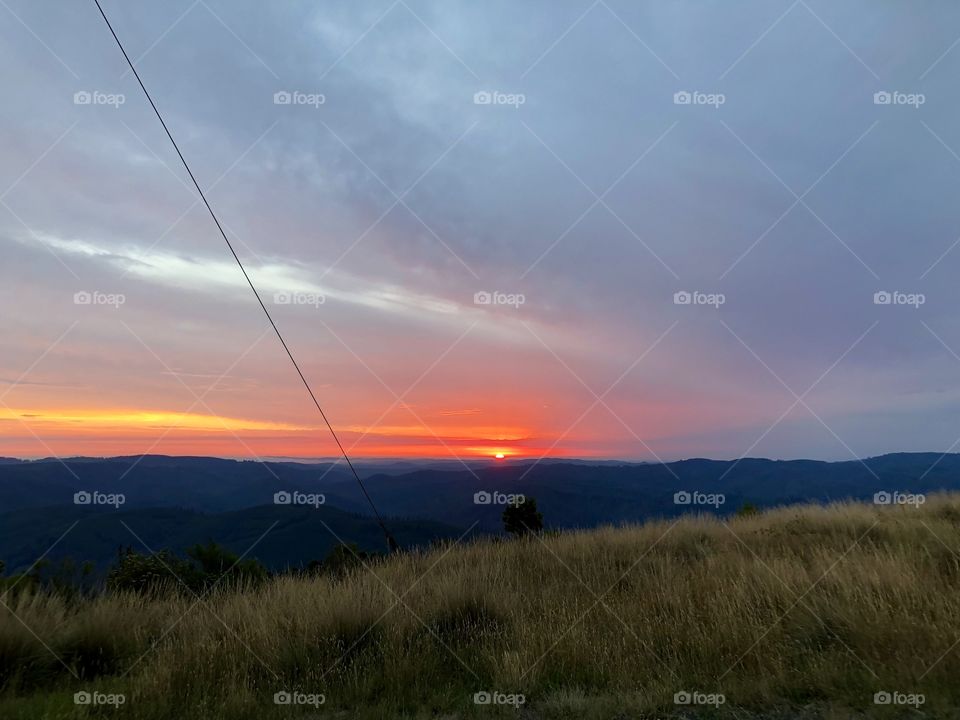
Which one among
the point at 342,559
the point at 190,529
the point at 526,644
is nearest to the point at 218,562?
the point at 342,559

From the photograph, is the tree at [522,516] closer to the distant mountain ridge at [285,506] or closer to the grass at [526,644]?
the grass at [526,644]

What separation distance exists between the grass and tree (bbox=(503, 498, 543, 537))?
5.59m

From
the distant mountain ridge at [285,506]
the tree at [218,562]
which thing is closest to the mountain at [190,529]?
the distant mountain ridge at [285,506]

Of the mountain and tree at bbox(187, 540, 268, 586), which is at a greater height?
the mountain

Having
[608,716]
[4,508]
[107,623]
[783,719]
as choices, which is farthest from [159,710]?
[4,508]

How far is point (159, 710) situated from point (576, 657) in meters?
3.57

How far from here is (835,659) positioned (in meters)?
4.98

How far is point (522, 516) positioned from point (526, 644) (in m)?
8.98

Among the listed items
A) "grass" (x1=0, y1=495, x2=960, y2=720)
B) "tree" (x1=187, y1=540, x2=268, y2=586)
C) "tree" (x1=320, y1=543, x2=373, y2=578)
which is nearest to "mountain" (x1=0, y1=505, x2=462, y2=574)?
"tree" (x1=187, y1=540, x2=268, y2=586)

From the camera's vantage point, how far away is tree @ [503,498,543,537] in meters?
13.9

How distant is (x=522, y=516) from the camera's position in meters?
14.4

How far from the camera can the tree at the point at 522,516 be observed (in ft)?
45.7

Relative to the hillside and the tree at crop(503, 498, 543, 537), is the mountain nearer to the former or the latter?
the hillside

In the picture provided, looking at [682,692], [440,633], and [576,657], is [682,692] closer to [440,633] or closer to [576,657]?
[576,657]
